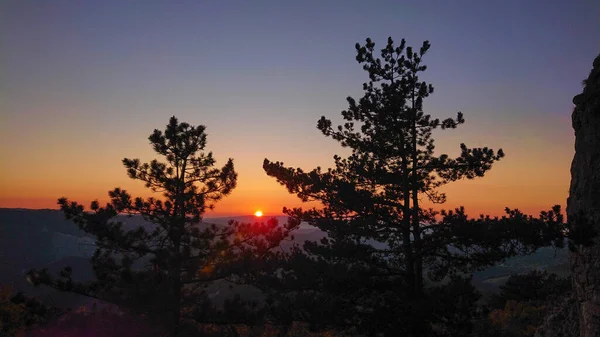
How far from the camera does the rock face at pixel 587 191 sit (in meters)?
11.2

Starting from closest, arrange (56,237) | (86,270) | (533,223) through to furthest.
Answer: (533,223)
(86,270)
(56,237)

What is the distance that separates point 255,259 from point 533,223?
31.9 ft

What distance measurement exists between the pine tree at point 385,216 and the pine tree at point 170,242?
2.24 metres

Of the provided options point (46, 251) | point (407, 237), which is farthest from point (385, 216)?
point (46, 251)

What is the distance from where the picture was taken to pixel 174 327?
13648 millimetres

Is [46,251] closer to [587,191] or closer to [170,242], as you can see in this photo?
[170,242]

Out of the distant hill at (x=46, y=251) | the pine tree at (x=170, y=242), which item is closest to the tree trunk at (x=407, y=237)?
the pine tree at (x=170, y=242)

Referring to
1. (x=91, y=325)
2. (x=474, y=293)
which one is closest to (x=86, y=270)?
(x=91, y=325)

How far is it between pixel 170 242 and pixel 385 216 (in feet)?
27.1

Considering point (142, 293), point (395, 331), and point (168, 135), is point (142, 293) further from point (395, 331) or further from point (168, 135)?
point (395, 331)

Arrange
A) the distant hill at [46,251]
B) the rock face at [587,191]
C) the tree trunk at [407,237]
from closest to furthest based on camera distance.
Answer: the rock face at [587,191]
the tree trunk at [407,237]
the distant hill at [46,251]

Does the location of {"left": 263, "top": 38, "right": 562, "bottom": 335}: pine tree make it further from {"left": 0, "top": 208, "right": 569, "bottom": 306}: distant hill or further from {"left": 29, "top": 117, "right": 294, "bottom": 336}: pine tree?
{"left": 0, "top": 208, "right": 569, "bottom": 306}: distant hill

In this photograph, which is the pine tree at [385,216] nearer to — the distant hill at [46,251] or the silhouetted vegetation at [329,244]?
the silhouetted vegetation at [329,244]

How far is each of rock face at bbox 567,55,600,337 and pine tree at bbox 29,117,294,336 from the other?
32.9 ft
